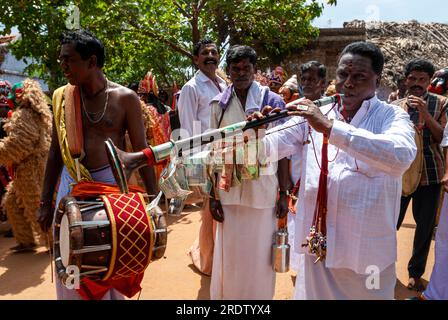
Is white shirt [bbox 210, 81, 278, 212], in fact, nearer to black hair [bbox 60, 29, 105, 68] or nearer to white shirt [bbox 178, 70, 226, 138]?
white shirt [bbox 178, 70, 226, 138]

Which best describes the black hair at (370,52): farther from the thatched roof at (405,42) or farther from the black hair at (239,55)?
the thatched roof at (405,42)

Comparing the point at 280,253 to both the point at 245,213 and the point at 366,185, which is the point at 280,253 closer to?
the point at 245,213

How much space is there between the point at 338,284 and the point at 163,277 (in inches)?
96.3

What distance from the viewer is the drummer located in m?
2.58

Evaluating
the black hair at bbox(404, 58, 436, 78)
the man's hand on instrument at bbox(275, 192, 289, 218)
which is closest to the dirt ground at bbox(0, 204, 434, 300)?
the man's hand on instrument at bbox(275, 192, 289, 218)

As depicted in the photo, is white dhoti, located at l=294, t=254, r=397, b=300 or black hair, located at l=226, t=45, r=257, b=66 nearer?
white dhoti, located at l=294, t=254, r=397, b=300

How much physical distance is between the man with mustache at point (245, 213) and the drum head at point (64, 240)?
134 centimetres

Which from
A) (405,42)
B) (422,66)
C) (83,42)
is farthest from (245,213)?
(405,42)

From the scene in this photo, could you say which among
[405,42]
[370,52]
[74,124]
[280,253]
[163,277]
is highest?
[405,42]

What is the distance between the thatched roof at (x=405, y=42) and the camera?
12.6m

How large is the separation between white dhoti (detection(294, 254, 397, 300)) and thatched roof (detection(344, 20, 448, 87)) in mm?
11255

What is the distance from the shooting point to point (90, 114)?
2674mm

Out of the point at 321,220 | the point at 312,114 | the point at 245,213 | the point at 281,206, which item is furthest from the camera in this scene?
the point at 281,206
